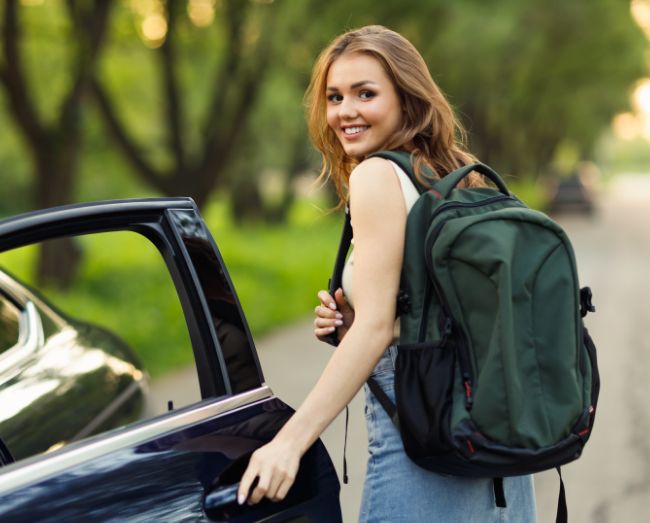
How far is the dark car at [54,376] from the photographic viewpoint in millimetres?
2549

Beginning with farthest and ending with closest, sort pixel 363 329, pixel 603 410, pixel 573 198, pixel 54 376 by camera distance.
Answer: pixel 573 198 → pixel 603 410 → pixel 54 376 → pixel 363 329

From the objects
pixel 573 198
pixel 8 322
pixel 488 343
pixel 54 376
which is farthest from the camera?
pixel 573 198

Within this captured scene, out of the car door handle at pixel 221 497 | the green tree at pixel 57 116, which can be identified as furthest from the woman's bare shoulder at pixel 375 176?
the green tree at pixel 57 116

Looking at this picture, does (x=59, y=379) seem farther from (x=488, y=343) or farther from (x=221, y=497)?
(x=488, y=343)

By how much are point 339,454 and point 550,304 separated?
373cm

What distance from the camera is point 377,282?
75.9 inches

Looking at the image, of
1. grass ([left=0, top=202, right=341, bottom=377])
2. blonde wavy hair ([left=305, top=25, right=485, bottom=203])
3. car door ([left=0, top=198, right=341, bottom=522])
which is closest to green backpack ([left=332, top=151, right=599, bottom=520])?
blonde wavy hair ([left=305, top=25, right=485, bottom=203])

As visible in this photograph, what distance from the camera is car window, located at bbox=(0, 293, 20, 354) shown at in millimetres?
2861

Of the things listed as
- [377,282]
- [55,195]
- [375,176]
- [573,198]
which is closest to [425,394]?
[377,282]

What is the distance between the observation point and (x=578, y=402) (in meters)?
1.89

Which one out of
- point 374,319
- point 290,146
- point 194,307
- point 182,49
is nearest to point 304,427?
point 374,319

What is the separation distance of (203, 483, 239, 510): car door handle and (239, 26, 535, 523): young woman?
0.03 metres

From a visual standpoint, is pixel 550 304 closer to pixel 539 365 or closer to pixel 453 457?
pixel 539 365

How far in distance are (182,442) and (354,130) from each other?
2.57 feet
